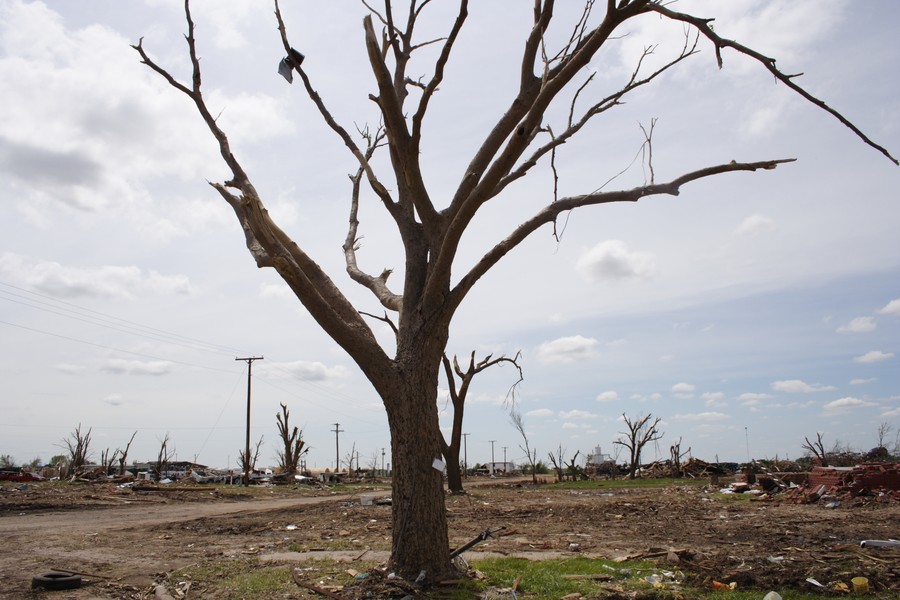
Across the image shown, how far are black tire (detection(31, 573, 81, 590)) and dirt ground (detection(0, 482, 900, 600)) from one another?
128 millimetres

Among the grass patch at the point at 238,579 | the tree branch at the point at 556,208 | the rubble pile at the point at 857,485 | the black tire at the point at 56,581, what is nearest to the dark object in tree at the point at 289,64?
the tree branch at the point at 556,208

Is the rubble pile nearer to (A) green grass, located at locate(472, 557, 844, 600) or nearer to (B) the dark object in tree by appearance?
(A) green grass, located at locate(472, 557, 844, 600)

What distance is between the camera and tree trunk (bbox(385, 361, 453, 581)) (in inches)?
222

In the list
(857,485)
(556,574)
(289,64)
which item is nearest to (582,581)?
(556,574)

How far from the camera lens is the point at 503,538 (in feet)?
30.7

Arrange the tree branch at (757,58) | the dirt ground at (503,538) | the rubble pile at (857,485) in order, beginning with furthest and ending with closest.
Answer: the rubble pile at (857,485) < the dirt ground at (503,538) < the tree branch at (757,58)

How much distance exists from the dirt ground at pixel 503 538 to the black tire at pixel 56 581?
128mm

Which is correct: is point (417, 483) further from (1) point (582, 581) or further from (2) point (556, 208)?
(2) point (556, 208)

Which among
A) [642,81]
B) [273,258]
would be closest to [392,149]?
[273,258]

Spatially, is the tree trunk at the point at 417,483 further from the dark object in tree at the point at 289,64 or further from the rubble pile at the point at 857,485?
the rubble pile at the point at 857,485

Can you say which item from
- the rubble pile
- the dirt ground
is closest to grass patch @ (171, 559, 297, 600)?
the dirt ground

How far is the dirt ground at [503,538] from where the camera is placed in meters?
6.12

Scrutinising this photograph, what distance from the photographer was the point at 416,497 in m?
5.68

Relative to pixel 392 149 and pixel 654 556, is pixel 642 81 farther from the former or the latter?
pixel 654 556
